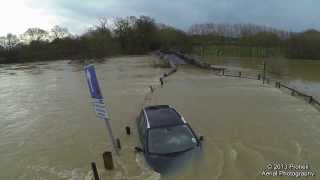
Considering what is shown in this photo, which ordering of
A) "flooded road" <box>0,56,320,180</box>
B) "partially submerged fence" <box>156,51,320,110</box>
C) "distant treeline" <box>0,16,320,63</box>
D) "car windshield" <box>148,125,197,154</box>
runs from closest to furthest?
1. "car windshield" <box>148,125,197,154</box>
2. "flooded road" <box>0,56,320,180</box>
3. "partially submerged fence" <box>156,51,320,110</box>
4. "distant treeline" <box>0,16,320,63</box>

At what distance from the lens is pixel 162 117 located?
37.5ft

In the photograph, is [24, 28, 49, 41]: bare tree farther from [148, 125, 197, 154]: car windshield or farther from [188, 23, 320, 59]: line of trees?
[148, 125, 197, 154]: car windshield

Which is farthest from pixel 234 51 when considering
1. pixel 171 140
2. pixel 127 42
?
pixel 171 140

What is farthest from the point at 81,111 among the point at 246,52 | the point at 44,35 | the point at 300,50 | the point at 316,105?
the point at 44,35

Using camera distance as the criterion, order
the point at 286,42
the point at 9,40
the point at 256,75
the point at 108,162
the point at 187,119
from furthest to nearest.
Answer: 1. the point at 9,40
2. the point at 286,42
3. the point at 256,75
4. the point at 187,119
5. the point at 108,162

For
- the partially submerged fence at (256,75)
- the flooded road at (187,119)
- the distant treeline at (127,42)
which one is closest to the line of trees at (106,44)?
the distant treeline at (127,42)

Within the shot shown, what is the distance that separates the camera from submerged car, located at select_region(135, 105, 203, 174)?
9625mm

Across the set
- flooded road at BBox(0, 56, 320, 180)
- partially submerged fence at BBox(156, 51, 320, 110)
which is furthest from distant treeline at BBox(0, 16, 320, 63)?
flooded road at BBox(0, 56, 320, 180)

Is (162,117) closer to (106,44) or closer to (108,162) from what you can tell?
(108,162)

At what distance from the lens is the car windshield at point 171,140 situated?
999 centimetres

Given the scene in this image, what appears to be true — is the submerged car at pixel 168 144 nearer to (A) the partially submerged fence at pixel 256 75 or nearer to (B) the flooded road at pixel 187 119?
(B) the flooded road at pixel 187 119

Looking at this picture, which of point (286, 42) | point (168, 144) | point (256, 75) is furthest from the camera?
point (286, 42)

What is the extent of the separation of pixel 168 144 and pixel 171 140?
17 cm

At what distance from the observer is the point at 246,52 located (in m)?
86.3
